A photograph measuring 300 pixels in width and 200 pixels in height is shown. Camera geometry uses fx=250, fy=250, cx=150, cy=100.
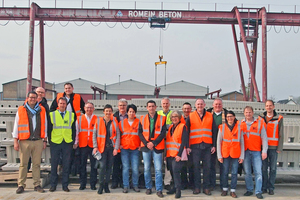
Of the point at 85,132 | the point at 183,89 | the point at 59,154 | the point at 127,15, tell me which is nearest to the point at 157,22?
the point at 127,15

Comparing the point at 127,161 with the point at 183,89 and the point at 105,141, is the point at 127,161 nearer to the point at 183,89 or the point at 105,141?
the point at 105,141

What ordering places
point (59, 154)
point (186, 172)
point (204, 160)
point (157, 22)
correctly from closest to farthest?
1. point (204, 160)
2. point (59, 154)
3. point (186, 172)
4. point (157, 22)

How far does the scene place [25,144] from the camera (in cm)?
476

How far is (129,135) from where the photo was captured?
482cm

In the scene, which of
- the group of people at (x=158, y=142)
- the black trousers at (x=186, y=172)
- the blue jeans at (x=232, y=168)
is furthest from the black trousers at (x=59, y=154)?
the blue jeans at (x=232, y=168)

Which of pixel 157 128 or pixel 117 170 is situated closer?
pixel 157 128

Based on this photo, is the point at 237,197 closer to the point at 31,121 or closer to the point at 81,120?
the point at 81,120

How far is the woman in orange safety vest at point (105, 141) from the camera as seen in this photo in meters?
4.76

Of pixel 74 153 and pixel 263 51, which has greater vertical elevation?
pixel 263 51

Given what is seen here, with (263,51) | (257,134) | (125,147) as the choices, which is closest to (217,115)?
(257,134)

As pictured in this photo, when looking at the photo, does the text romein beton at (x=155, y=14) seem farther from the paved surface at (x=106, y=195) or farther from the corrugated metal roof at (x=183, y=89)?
the corrugated metal roof at (x=183, y=89)

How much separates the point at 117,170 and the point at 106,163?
0.40 metres

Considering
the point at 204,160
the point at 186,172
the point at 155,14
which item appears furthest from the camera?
the point at 155,14

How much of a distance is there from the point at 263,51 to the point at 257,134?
462 inches
